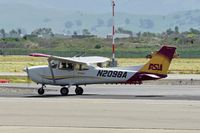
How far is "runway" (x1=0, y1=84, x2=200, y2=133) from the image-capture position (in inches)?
762

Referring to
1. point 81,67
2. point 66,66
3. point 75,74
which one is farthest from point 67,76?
point 81,67

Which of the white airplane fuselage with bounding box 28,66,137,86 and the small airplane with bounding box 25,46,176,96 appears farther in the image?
the white airplane fuselage with bounding box 28,66,137,86

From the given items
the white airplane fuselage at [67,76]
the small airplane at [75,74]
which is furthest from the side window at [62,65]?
the white airplane fuselage at [67,76]

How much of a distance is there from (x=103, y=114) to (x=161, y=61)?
10.2 metres

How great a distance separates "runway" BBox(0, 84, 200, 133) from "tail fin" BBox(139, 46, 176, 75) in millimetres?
1422

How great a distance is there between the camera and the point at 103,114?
901 inches

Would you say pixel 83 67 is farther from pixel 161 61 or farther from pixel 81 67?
pixel 161 61

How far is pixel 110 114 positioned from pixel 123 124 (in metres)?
2.65

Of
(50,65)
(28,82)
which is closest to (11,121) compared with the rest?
(50,65)

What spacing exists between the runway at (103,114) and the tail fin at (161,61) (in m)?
1.42

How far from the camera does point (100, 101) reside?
28219mm

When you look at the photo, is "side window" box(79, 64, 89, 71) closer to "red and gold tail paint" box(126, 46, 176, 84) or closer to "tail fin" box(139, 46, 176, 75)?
"red and gold tail paint" box(126, 46, 176, 84)

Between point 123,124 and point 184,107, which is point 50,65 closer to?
point 184,107

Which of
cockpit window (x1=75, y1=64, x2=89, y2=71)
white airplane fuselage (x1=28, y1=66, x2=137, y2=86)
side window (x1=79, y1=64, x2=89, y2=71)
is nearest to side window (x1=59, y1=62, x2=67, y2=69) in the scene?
white airplane fuselage (x1=28, y1=66, x2=137, y2=86)
